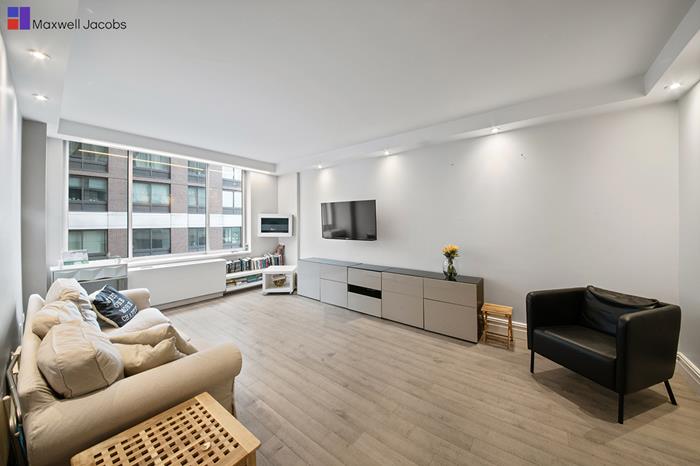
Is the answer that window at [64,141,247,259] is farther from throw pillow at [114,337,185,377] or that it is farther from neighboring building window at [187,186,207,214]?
throw pillow at [114,337,185,377]

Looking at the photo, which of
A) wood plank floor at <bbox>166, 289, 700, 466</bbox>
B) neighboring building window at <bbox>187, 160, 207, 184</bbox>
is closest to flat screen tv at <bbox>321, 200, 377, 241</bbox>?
wood plank floor at <bbox>166, 289, 700, 466</bbox>

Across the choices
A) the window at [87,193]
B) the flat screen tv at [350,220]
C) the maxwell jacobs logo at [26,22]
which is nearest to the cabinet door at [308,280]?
the flat screen tv at [350,220]

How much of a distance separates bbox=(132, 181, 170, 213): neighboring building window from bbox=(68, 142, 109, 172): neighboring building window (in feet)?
1.65

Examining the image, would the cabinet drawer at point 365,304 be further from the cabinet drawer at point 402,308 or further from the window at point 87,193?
the window at point 87,193

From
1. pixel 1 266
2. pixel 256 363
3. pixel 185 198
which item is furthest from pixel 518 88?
pixel 185 198

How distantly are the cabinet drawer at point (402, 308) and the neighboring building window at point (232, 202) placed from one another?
403 centimetres

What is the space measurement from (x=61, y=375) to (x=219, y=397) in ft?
2.59

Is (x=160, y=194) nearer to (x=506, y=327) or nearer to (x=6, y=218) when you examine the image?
(x=6, y=218)

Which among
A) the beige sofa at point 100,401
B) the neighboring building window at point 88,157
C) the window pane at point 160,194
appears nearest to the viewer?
the beige sofa at point 100,401

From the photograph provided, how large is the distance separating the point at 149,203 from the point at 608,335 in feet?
21.7

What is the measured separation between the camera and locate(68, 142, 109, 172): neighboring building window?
4074 millimetres

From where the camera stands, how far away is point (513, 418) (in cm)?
201

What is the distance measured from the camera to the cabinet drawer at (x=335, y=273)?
462cm

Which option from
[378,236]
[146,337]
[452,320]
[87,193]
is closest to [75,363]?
[146,337]
